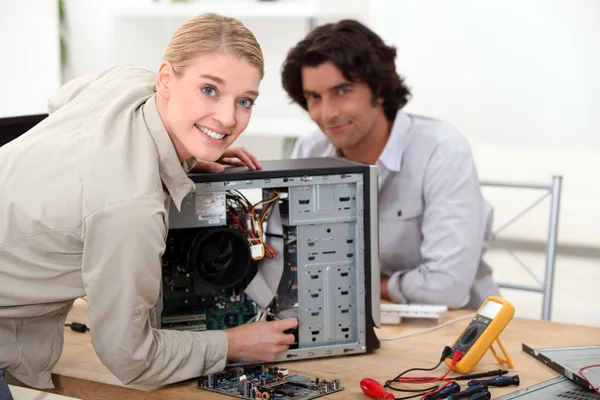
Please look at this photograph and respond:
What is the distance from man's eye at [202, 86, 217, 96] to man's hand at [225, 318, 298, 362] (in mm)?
476

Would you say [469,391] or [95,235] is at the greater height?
[95,235]

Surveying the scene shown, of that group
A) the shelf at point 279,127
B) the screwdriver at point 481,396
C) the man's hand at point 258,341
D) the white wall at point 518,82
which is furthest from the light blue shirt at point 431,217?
the white wall at point 518,82

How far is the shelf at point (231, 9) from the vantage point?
3354mm

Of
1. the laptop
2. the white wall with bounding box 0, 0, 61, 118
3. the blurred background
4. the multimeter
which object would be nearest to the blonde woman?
the multimeter

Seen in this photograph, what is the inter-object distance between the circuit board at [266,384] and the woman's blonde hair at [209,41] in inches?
22.8

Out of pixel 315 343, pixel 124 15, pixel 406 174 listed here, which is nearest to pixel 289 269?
pixel 315 343

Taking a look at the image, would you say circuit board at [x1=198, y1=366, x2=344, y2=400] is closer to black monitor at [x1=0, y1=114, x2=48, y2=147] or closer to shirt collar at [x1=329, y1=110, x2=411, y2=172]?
black monitor at [x1=0, y1=114, x2=48, y2=147]

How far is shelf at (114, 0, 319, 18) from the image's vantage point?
11.0 ft

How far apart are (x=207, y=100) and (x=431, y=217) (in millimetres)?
998

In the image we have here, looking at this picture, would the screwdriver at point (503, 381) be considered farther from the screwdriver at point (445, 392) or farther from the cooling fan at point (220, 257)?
the cooling fan at point (220, 257)

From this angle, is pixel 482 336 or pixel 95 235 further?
pixel 482 336

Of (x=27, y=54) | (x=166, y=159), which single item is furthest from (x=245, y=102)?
(x=27, y=54)

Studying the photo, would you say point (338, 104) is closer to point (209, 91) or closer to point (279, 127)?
point (209, 91)

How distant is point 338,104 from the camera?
232cm
